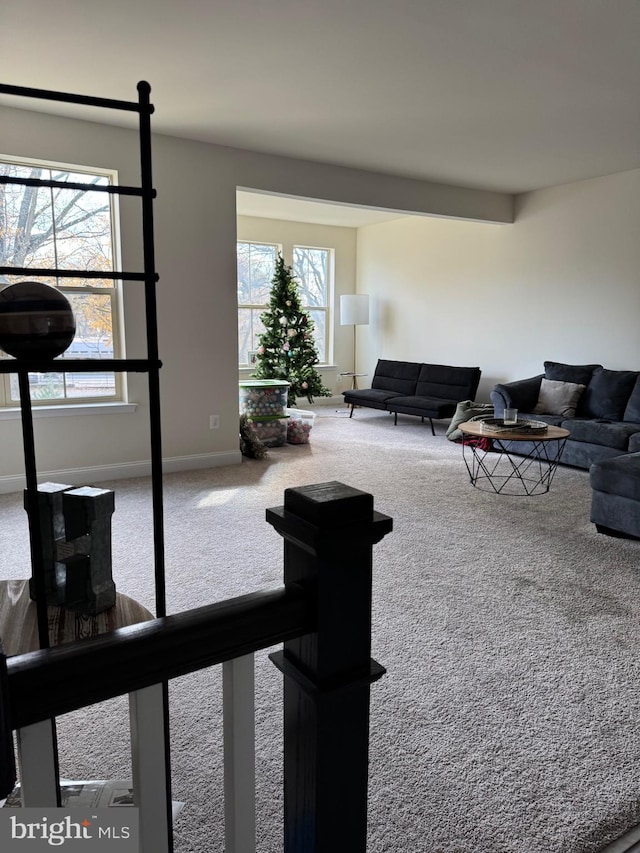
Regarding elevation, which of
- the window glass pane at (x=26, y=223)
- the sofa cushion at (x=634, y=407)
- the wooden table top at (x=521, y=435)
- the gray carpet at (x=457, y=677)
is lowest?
the gray carpet at (x=457, y=677)

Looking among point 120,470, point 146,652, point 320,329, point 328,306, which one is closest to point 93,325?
point 120,470

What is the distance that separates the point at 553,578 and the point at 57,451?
3.56 m

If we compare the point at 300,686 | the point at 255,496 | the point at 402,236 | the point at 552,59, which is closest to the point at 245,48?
the point at 552,59

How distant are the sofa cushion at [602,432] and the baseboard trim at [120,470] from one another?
2939 millimetres

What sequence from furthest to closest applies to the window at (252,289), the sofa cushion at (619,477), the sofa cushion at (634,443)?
the window at (252,289), the sofa cushion at (634,443), the sofa cushion at (619,477)

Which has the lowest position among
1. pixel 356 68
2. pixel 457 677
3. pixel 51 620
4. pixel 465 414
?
pixel 457 677

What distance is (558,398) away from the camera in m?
5.80

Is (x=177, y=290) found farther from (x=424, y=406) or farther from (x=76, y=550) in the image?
(x=76, y=550)

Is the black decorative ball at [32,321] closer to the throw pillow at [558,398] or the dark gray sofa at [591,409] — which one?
the dark gray sofa at [591,409]

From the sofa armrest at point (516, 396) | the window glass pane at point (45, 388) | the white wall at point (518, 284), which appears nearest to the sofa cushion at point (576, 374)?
the sofa armrest at point (516, 396)

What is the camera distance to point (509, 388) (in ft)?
19.6

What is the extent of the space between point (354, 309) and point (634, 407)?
4.27 m

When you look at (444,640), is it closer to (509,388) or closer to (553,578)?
(553,578)

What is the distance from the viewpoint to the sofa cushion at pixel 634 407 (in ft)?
17.4
